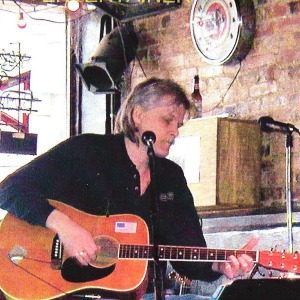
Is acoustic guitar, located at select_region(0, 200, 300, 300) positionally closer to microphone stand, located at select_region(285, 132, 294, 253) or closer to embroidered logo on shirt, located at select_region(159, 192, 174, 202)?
embroidered logo on shirt, located at select_region(159, 192, 174, 202)

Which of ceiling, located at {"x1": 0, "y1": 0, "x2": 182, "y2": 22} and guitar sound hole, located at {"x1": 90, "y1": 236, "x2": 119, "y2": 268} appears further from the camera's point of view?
ceiling, located at {"x1": 0, "y1": 0, "x2": 182, "y2": 22}

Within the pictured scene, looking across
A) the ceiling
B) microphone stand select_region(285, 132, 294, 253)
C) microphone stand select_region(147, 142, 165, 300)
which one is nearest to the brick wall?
the ceiling

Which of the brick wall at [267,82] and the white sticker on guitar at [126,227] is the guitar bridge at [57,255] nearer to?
the white sticker on guitar at [126,227]

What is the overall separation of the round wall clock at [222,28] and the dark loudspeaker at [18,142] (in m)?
1.55

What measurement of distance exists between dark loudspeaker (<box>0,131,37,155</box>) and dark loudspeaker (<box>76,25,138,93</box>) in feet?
2.08

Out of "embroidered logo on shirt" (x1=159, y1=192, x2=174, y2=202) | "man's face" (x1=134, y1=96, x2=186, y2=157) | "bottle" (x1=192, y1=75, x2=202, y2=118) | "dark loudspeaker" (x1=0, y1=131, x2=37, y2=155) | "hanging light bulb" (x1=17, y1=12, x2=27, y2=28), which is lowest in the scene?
"embroidered logo on shirt" (x1=159, y1=192, x2=174, y2=202)

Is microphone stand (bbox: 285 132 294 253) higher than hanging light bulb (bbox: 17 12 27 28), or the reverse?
hanging light bulb (bbox: 17 12 27 28)

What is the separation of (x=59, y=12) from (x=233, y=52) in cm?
205

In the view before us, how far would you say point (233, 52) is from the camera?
15.9ft

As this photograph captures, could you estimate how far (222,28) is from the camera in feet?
16.1

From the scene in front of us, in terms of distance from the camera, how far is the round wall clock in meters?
4.79

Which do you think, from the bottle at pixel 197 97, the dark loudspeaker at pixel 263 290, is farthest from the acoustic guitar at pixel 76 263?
the bottle at pixel 197 97

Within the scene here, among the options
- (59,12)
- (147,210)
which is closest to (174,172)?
(147,210)

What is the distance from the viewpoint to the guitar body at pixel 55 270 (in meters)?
3.40
